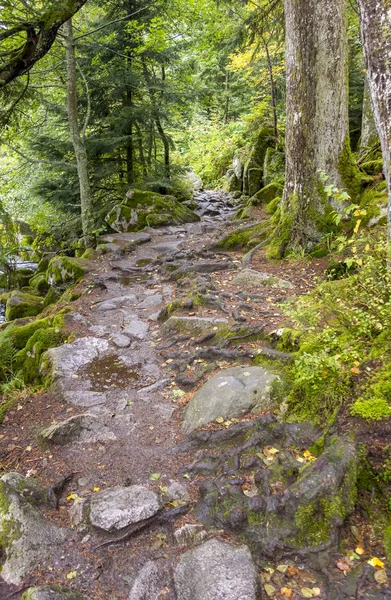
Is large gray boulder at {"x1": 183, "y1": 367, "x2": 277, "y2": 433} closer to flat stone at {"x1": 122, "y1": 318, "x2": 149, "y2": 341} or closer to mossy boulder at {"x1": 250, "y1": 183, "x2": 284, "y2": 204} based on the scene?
flat stone at {"x1": 122, "y1": 318, "x2": 149, "y2": 341}

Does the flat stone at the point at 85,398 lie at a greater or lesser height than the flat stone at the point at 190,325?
lesser

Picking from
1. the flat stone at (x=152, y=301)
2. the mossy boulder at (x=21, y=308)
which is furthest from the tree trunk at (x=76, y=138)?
the flat stone at (x=152, y=301)

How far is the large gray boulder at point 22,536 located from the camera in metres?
2.63

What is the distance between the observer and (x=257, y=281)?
6.93 m

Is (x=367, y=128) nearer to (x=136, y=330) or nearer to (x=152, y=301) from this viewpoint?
(x=152, y=301)

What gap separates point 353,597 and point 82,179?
10906 mm

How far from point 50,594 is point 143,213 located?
12139 millimetres

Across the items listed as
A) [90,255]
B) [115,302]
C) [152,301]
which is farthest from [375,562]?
[90,255]

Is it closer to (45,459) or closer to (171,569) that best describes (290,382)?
(171,569)

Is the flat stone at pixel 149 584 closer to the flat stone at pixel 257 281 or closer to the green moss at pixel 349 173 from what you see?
the flat stone at pixel 257 281

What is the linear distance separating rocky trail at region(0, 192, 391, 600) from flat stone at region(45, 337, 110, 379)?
27 mm

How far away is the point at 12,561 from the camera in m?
2.64

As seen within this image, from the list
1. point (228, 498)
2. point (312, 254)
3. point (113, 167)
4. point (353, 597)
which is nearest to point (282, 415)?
point (228, 498)

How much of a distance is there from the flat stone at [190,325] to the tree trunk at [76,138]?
247 inches
